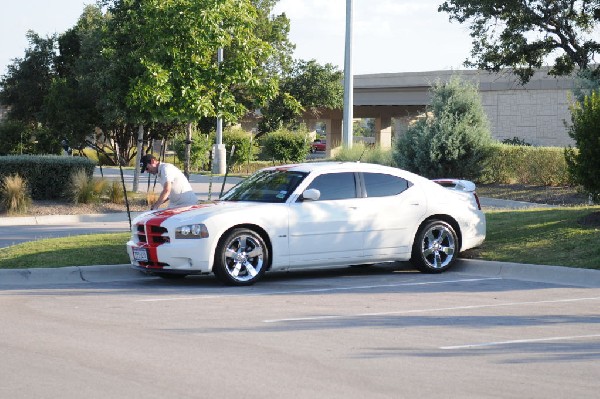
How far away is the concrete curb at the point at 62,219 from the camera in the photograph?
2322cm

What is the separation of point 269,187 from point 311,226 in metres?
0.99

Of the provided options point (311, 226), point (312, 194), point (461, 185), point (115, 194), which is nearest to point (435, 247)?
point (461, 185)

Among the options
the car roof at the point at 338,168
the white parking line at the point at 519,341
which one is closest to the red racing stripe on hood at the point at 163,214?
the car roof at the point at 338,168

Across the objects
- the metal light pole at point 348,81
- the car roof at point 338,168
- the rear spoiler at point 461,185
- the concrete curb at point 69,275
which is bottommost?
the concrete curb at point 69,275

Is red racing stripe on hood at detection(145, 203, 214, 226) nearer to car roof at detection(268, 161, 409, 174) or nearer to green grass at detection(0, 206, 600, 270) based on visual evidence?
green grass at detection(0, 206, 600, 270)

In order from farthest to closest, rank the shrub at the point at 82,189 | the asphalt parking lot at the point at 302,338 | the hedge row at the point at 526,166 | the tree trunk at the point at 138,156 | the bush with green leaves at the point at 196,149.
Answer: the bush with green leaves at the point at 196,149 < the tree trunk at the point at 138,156 < the hedge row at the point at 526,166 < the shrub at the point at 82,189 < the asphalt parking lot at the point at 302,338

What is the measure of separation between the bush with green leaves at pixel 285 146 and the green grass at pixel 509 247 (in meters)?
30.2

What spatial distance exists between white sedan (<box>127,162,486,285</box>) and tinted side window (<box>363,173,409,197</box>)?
2 centimetres

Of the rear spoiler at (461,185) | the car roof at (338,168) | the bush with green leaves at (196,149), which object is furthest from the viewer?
the bush with green leaves at (196,149)

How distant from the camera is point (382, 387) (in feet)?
23.9

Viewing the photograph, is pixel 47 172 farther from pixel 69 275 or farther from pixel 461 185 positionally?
pixel 461 185

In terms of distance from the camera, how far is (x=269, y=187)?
548 inches

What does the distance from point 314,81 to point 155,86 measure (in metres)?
44.6

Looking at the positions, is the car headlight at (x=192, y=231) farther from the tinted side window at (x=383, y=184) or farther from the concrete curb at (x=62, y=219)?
the concrete curb at (x=62, y=219)
